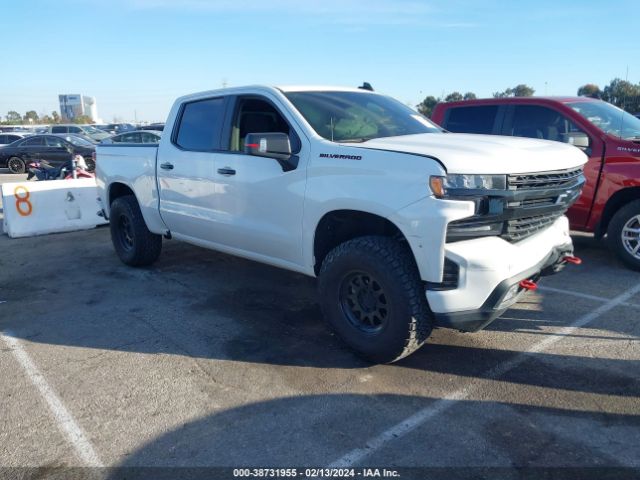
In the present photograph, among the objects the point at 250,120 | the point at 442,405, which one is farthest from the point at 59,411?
the point at 250,120

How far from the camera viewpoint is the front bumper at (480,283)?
11.0ft

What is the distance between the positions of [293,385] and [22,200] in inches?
286

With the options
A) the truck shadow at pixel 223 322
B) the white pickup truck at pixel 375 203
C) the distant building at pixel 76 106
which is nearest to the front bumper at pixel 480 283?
the white pickup truck at pixel 375 203

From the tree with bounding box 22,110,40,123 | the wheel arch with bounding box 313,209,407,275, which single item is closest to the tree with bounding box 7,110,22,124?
the tree with bounding box 22,110,40,123

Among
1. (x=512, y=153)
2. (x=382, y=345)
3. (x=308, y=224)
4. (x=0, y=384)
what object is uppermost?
(x=512, y=153)

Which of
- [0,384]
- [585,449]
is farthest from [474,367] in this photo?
[0,384]

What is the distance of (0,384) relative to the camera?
3.86m

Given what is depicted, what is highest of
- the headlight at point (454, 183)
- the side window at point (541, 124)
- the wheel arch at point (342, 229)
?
the side window at point (541, 124)

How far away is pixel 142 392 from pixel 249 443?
3.37ft

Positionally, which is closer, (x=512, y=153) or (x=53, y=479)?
(x=53, y=479)

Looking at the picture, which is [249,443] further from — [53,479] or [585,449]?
[585,449]

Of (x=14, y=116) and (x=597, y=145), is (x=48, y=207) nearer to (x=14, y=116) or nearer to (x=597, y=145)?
(x=597, y=145)

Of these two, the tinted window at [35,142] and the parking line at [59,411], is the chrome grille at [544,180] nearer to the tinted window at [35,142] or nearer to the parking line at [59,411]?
the parking line at [59,411]

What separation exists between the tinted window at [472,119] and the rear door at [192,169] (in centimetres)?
373
